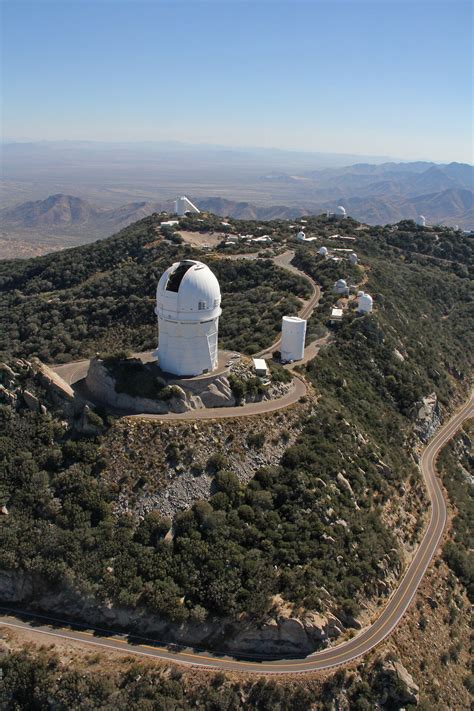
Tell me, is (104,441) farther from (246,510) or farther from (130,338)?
(130,338)

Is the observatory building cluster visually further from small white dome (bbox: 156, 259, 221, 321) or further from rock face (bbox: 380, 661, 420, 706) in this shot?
rock face (bbox: 380, 661, 420, 706)

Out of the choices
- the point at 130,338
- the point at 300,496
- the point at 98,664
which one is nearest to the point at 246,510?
the point at 300,496

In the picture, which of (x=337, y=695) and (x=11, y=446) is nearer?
(x=337, y=695)

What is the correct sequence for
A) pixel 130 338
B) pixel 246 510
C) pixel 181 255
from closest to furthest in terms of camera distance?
pixel 246 510 → pixel 130 338 → pixel 181 255

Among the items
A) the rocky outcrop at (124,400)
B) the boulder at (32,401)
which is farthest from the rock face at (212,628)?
the rocky outcrop at (124,400)

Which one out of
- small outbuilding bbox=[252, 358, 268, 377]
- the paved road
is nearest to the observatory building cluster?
the paved road

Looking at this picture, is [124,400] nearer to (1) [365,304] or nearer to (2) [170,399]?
(2) [170,399]
